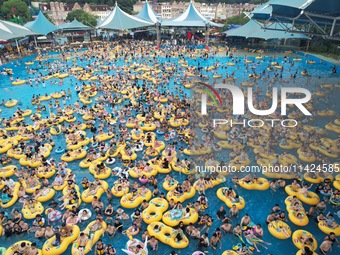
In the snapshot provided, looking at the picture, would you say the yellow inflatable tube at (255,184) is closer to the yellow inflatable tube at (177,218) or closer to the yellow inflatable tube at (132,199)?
the yellow inflatable tube at (177,218)

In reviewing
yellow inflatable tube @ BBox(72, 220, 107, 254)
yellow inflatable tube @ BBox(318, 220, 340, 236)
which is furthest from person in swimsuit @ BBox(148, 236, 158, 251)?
yellow inflatable tube @ BBox(318, 220, 340, 236)

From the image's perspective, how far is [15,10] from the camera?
53906 mm

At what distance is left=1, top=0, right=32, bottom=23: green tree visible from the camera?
54.3m

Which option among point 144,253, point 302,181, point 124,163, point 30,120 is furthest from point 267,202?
point 30,120

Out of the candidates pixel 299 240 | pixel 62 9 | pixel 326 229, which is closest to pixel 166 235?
pixel 299 240

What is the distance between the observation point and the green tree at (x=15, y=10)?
5434cm

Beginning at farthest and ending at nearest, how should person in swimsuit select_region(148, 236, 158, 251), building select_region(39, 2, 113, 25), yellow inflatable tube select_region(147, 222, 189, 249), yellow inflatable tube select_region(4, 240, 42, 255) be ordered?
building select_region(39, 2, 113, 25)
yellow inflatable tube select_region(147, 222, 189, 249)
person in swimsuit select_region(148, 236, 158, 251)
yellow inflatable tube select_region(4, 240, 42, 255)

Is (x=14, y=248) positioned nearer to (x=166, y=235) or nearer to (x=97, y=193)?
(x=97, y=193)

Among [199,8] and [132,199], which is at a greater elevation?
[199,8]

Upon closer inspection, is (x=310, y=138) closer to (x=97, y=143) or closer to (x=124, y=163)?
(x=124, y=163)

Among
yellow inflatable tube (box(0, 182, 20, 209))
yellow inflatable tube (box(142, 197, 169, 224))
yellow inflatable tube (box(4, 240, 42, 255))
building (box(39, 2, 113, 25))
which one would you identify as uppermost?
building (box(39, 2, 113, 25))

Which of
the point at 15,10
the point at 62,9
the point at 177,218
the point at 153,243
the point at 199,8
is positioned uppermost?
the point at 15,10

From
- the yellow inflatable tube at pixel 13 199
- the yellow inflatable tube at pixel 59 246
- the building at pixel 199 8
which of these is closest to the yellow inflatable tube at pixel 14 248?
the yellow inflatable tube at pixel 59 246

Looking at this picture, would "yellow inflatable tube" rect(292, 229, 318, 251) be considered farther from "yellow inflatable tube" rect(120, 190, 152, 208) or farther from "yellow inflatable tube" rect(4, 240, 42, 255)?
"yellow inflatable tube" rect(4, 240, 42, 255)
